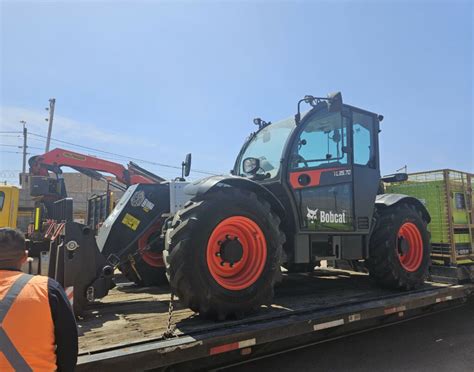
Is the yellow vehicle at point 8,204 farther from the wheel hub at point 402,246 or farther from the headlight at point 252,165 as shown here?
the wheel hub at point 402,246

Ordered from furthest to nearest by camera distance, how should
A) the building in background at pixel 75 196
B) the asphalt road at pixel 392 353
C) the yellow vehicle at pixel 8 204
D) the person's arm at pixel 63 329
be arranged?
the building in background at pixel 75 196
the yellow vehicle at pixel 8 204
the asphalt road at pixel 392 353
the person's arm at pixel 63 329

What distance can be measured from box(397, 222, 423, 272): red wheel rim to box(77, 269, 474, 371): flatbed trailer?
1.23ft

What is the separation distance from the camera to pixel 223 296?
376 cm

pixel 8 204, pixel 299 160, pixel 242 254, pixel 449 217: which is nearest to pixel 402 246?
pixel 449 217

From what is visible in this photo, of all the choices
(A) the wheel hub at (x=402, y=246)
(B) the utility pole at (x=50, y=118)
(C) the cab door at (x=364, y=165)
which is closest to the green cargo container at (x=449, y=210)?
(A) the wheel hub at (x=402, y=246)

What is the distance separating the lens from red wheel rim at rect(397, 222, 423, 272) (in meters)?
5.82

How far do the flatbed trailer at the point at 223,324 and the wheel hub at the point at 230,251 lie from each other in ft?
1.88

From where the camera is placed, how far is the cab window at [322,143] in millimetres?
5066

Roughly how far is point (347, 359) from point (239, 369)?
1411 mm

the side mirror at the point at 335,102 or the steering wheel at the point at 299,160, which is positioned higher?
the side mirror at the point at 335,102

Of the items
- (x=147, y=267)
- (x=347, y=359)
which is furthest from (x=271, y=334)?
(x=147, y=267)

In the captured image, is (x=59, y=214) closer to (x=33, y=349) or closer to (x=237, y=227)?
(x=237, y=227)

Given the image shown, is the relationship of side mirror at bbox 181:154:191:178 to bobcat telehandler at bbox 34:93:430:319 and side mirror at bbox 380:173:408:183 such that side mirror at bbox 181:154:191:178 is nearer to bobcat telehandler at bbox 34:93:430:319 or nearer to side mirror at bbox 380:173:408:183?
bobcat telehandler at bbox 34:93:430:319

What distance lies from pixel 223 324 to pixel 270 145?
105 inches
